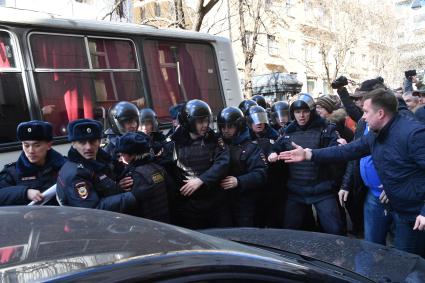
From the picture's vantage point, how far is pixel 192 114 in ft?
13.0

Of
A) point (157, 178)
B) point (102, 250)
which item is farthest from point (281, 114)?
point (102, 250)

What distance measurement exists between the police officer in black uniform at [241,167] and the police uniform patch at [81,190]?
153 centimetres

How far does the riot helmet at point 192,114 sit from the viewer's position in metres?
3.93

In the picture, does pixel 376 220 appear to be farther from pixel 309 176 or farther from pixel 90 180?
pixel 90 180

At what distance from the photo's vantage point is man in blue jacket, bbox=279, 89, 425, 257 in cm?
309

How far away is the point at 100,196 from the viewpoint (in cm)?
298

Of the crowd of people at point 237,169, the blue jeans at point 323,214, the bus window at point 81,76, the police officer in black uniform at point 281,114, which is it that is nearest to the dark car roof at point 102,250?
the crowd of people at point 237,169

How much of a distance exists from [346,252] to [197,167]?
1.63 m

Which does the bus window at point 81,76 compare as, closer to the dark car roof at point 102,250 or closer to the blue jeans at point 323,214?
the blue jeans at point 323,214

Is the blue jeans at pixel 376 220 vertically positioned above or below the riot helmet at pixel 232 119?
below

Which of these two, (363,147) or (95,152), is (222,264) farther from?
(363,147)

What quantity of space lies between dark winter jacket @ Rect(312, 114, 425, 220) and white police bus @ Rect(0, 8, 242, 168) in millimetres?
3467

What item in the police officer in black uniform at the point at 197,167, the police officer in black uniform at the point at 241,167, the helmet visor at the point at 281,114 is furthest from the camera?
the helmet visor at the point at 281,114

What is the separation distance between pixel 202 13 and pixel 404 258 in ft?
33.1
